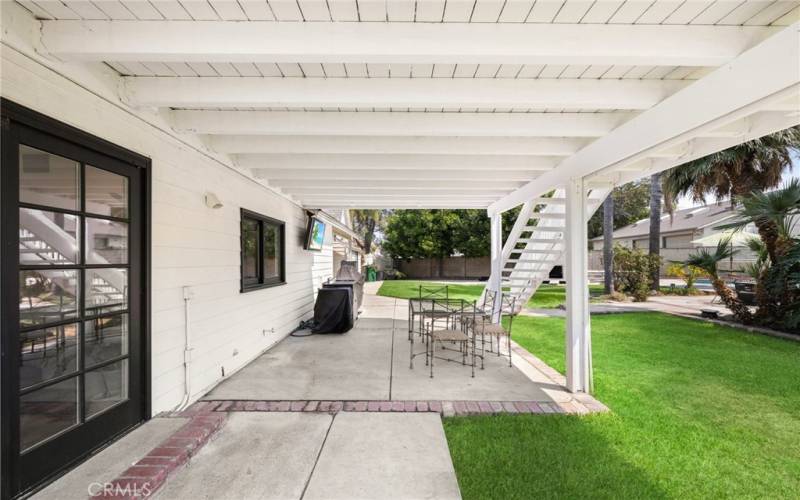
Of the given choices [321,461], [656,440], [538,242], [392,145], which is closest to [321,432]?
[321,461]

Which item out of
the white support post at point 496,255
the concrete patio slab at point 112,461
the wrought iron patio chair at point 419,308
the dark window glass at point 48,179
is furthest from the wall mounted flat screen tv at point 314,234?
the dark window glass at point 48,179

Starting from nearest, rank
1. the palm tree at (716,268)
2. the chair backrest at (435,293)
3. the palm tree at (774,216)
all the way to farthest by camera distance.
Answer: the palm tree at (774,216), the chair backrest at (435,293), the palm tree at (716,268)

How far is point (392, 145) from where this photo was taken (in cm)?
390

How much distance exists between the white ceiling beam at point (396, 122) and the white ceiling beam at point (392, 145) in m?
0.55

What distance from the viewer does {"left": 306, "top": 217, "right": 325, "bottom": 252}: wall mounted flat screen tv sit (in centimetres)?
763

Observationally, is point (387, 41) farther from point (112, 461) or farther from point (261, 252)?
point (261, 252)

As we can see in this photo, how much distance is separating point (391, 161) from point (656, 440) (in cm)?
386

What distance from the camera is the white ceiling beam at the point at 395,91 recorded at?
2656 millimetres

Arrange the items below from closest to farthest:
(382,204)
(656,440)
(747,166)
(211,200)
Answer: (656,440), (211,200), (382,204), (747,166)

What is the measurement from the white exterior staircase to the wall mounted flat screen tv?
13.8ft

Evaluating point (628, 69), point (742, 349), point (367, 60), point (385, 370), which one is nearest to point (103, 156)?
point (367, 60)

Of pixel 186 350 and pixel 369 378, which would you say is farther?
pixel 369 378

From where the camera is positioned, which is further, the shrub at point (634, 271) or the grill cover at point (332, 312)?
the shrub at point (634, 271)

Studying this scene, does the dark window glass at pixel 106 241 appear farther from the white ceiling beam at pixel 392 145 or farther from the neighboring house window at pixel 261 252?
the neighboring house window at pixel 261 252
